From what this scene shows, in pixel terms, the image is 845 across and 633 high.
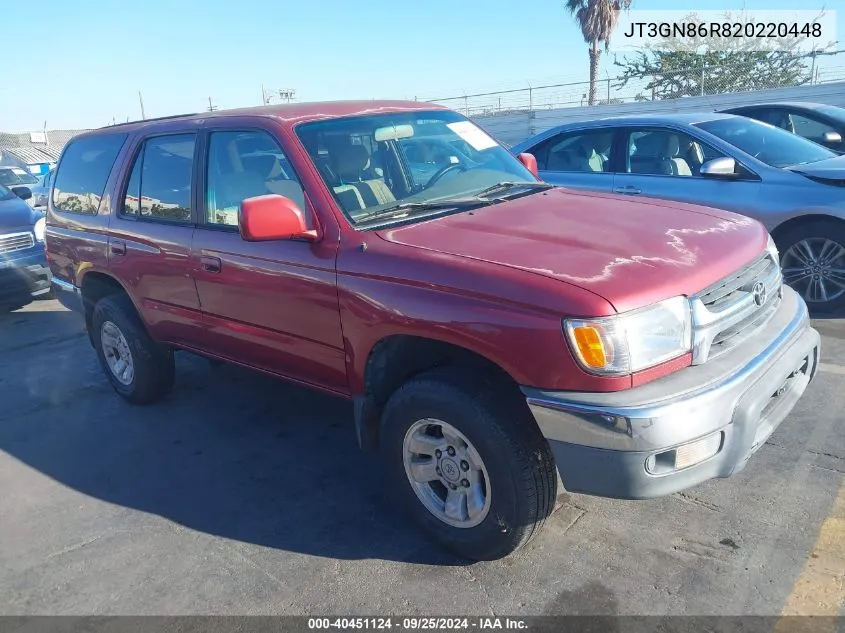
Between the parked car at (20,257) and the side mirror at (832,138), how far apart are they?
8.89 meters

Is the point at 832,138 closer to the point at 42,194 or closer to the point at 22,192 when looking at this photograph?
the point at 22,192

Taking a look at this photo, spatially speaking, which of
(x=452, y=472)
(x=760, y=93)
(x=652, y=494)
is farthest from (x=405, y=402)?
(x=760, y=93)

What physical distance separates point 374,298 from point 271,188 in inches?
38.4

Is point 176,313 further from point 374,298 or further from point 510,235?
point 510,235

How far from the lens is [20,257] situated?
7.71 meters

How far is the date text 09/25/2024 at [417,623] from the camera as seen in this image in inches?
102

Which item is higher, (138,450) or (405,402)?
(405,402)

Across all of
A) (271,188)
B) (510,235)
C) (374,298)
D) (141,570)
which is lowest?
(141,570)

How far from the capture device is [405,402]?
9.43 ft

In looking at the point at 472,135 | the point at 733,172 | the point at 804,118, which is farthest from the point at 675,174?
the point at 804,118

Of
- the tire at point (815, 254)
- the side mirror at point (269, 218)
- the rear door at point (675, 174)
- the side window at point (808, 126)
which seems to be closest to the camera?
the side mirror at point (269, 218)

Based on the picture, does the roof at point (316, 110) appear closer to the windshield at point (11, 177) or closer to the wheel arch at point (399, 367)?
the wheel arch at point (399, 367)

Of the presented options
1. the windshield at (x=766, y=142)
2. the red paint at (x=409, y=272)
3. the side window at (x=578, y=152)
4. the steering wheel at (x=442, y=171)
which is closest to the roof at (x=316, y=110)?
the red paint at (x=409, y=272)

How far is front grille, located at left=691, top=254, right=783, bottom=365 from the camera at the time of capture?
2545mm
